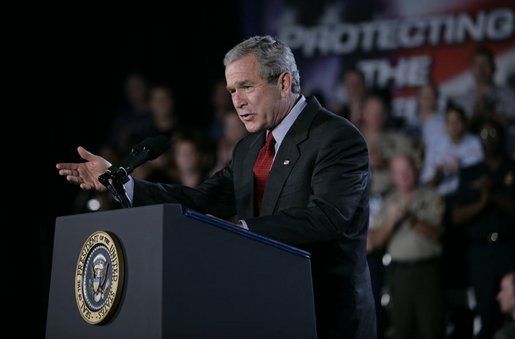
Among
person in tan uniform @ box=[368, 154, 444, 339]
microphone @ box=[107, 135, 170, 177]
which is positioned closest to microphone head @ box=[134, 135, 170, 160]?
microphone @ box=[107, 135, 170, 177]

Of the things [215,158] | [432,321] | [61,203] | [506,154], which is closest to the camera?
[432,321]

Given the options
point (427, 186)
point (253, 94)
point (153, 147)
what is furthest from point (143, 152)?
point (427, 186)

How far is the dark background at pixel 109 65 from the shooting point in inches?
294

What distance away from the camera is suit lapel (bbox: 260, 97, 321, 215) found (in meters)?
2.54

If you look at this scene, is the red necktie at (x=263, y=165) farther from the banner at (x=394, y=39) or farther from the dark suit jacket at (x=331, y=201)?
the banner at (x=394, y=39)

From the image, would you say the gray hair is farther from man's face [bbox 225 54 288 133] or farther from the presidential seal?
the presidential seal

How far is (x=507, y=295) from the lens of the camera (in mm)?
5121

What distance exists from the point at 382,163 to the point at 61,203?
2.99 meters

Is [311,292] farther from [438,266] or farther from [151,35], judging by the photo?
[151,35]

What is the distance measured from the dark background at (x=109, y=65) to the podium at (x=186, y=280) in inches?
206

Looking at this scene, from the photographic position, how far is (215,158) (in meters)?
6.58

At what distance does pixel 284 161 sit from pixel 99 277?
799 mm

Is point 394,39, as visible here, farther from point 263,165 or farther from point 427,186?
point 263,165

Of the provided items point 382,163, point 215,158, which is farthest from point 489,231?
point 215,158
